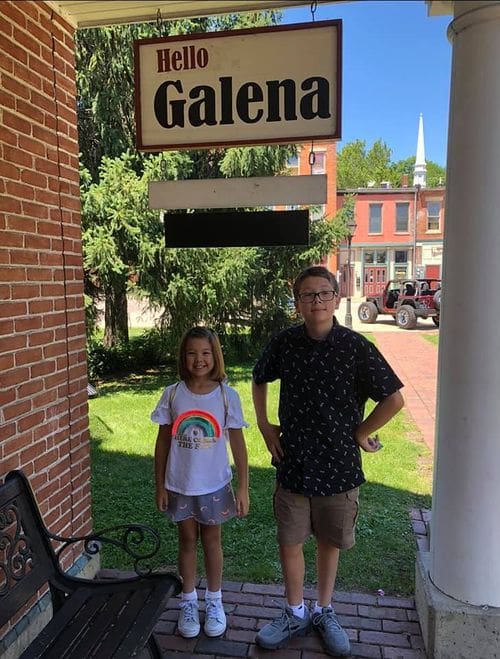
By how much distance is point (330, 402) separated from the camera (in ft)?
7.70

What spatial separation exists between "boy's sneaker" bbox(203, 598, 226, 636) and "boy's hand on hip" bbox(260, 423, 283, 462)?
79cm

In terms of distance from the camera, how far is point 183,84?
2486mm

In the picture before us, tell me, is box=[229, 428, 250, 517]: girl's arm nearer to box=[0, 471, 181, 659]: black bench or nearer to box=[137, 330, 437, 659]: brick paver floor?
box=[0, 471, 181, 659]: black bench

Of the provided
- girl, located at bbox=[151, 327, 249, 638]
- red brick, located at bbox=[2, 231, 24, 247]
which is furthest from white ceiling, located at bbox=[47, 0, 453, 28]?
girl, located at bbox=[151, 327, 249, 638]

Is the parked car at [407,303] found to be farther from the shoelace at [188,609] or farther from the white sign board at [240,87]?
the shoelace at [188,609]

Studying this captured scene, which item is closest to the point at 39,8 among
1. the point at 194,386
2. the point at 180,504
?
the point at 194,386

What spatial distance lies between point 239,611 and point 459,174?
7.66 feet

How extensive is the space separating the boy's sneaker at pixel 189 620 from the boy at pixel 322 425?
0.31 metres

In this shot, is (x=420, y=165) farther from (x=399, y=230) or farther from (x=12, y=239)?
(x=12, y=239)

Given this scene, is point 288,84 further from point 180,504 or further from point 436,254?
point 436,254

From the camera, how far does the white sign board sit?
Result: 2373 millimetres

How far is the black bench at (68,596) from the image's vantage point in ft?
6.19

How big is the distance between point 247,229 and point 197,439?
1.02 m

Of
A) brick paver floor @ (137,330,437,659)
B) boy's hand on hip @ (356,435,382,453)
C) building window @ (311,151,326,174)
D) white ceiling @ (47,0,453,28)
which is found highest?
building window @ (311,151,326,174)
